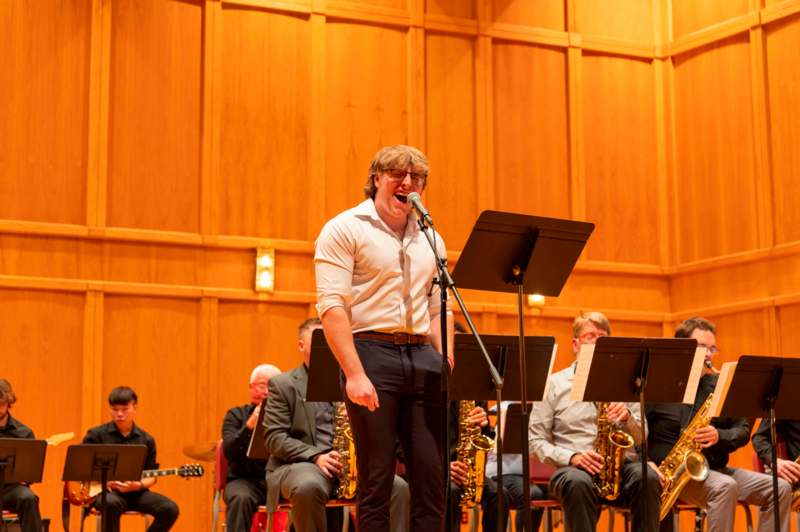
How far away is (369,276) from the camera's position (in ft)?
14.6

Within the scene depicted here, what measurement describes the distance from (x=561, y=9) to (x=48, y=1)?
463 cm

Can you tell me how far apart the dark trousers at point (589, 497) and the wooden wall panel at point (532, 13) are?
18.1 feet

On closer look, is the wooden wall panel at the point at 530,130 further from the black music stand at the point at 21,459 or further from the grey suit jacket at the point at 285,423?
the black music stand at the point at 21,459

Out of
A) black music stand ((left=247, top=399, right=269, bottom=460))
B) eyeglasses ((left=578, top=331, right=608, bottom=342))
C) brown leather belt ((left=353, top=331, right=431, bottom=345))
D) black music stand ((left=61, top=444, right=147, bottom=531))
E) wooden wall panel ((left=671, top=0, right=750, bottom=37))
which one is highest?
wooden wall panel ((left=671, top=0, right=750, bottom=37))

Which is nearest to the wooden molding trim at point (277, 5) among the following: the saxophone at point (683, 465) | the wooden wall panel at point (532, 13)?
the wooden wall panel at point (532, 13)

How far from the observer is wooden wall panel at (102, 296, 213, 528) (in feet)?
30.0

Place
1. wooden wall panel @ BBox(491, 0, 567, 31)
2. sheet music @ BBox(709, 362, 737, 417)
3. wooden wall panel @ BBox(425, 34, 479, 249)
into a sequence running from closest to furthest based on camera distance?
1. sheet music @ BBox(709, 362, 737, 417)
2. wooden wall panel @ BBox(425, 34, 479, 249)
3. wooden wall panel @ BBox(491, 0, 567, 31)

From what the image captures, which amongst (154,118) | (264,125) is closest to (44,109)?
(154,118)

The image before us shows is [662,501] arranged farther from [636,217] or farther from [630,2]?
[630,2]

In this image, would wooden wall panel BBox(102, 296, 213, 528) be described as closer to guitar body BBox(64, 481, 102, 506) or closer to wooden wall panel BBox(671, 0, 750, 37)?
guitar body BBox(64, 481, 102, 506)

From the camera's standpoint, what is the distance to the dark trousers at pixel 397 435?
4.28 metres

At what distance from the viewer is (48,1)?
9438 mm

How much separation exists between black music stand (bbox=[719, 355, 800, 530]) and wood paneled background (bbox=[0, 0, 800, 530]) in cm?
368

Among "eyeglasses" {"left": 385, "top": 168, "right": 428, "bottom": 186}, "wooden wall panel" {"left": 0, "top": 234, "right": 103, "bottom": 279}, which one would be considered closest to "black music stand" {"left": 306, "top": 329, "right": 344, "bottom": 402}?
"eyeglasses" {"left": 385, "top": 168, "right": 428, "bottom": 186}
